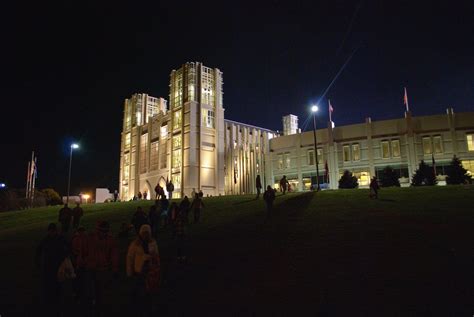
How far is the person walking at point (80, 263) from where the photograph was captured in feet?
26.2

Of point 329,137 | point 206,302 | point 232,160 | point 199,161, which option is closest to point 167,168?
point 199,161

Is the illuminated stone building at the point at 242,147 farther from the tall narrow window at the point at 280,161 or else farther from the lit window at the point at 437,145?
the lit window at the point at 437,145

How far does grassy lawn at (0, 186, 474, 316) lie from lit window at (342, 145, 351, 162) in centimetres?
3695

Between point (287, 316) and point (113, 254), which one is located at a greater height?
point (113, 254)

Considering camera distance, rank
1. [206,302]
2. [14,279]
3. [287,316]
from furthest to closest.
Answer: [14,279] → [206,302] → [287,316]

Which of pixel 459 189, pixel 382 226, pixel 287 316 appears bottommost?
pixel 287 316

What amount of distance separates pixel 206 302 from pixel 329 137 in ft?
172

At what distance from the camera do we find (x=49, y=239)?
8.15 metres

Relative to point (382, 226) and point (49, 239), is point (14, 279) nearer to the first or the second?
point (49, 239)

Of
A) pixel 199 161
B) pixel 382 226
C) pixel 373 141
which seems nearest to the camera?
pixel 382 226

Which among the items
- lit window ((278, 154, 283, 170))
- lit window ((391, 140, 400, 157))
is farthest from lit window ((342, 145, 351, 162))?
lit window ((278, 154, 283, 170))

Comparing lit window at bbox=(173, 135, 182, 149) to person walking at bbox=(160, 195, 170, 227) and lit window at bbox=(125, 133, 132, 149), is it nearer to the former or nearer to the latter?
lit window at bbox=(125, 133, 132, 149)

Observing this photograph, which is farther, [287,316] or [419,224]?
[419,224]

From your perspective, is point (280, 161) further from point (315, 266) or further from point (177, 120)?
point (315, 266)
